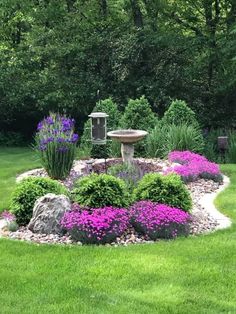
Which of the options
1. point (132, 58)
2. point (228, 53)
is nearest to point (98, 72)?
point (132, 58)

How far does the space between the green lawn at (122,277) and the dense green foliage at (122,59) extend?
10856mm

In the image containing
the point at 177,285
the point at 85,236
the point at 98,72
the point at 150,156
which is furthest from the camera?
the point at 98,72

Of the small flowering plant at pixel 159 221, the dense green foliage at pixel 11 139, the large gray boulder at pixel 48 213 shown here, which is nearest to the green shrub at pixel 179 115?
the small flowering plant at pixel 159 221

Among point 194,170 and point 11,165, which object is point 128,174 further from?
point 11,165

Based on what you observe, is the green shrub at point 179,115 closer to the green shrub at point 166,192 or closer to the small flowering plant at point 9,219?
the green shrub at point 166,192

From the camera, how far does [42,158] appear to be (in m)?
10.2

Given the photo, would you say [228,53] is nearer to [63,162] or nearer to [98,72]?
[98,72]

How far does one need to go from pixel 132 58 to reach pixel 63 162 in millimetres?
7650

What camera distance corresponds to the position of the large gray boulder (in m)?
6.78

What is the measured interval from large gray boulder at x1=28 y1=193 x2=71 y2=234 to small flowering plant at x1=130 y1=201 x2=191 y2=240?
899 millimetres

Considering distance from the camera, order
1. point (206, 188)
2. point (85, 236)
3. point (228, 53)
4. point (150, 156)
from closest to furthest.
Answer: point (85, 236) < point (206, 188) < point (150, 156) < point (228, 53)

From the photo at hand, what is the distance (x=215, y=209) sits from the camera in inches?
322

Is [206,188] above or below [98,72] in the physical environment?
below

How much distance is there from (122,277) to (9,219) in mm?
2609
